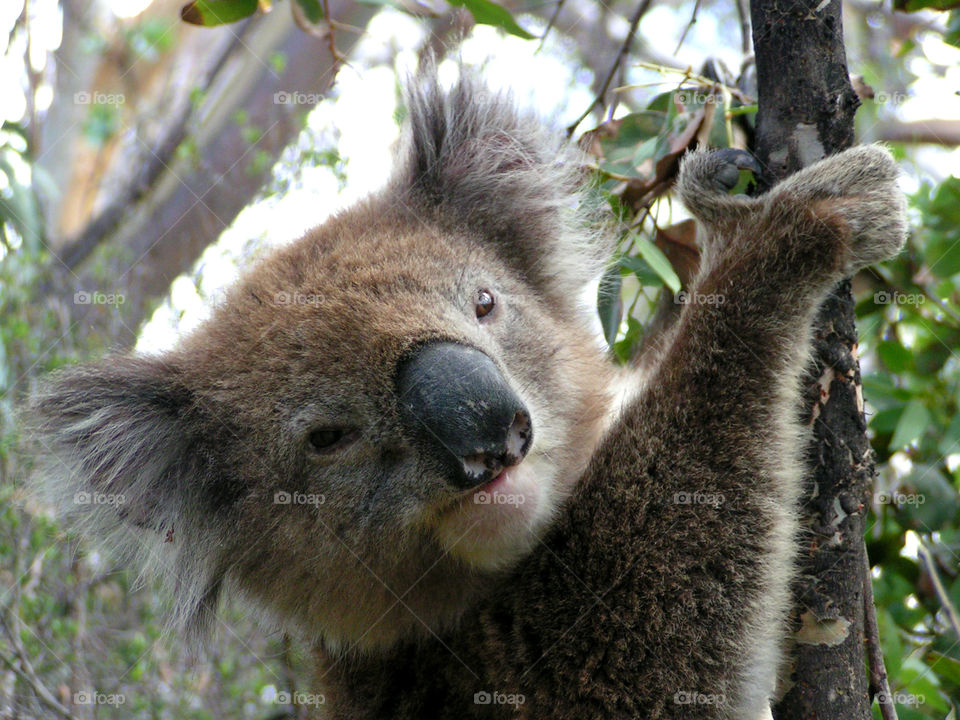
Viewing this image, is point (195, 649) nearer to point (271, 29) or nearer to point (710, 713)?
point (710, 713)

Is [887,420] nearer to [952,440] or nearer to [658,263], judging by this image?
[952,440]

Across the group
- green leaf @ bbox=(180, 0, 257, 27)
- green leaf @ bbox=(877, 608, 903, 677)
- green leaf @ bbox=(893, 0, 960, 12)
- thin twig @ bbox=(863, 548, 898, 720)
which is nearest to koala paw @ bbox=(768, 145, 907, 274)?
green leaf @ bbox=(893, 0, 960, 12)

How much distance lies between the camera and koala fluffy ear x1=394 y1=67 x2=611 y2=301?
322 cm

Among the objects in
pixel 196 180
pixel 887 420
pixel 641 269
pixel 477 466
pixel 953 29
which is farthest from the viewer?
pixel 196 180

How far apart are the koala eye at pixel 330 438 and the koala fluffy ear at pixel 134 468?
45cm

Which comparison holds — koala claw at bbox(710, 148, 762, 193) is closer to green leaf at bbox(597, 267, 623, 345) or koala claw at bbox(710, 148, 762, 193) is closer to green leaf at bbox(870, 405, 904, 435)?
green leaf at bbox(597, 267, 623, 345)

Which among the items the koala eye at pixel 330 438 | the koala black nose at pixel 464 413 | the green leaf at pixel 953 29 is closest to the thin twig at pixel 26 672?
the koala eye at pixel 330 438

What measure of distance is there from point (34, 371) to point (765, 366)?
11.0ft

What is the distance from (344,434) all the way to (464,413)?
417 mm

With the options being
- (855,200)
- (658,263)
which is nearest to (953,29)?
(855,200)

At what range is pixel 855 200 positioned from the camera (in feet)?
8.21

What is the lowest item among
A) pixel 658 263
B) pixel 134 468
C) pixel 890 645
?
pixel 890 645

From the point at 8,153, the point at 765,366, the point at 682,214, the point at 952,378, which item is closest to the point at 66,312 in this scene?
the point at 8,153

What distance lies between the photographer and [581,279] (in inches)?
131
